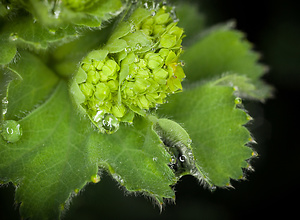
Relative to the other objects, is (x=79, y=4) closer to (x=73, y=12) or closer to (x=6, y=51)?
(x=73, y=12)

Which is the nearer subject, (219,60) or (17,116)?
(17,116)

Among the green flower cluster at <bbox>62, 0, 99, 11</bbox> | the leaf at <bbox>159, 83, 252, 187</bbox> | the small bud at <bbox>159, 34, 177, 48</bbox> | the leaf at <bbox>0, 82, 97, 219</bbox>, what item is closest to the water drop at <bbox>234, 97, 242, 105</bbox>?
the leaf at <bbox>159, 83, 252, 187</bbox>

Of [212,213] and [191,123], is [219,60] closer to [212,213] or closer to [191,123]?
[191,123]

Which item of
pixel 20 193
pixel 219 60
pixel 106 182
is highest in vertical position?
pixel 219 60

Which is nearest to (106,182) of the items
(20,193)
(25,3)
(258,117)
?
(20,193)

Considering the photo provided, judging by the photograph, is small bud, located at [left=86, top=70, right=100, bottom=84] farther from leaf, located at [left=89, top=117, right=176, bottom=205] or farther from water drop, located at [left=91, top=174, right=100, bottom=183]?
water drop, located at [left=91, top=174, right=100, bottom=183]

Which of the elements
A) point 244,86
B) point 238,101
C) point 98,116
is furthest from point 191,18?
point 98,116
